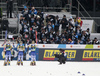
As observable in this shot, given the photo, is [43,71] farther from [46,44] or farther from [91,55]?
[91,55]

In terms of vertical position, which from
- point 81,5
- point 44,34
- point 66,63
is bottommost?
point 66,63

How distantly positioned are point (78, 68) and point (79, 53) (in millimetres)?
3496

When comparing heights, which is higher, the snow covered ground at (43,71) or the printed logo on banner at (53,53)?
the printed logo on banner at (53,53)

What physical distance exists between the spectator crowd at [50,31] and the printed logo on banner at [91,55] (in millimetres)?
1277

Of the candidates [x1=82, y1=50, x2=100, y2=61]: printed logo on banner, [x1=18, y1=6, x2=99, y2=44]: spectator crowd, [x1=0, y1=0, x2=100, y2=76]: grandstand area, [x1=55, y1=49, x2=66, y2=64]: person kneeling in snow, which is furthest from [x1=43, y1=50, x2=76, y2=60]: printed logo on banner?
[x1=55, y1=49, x2=66, y2=64]: person kneeling in snow

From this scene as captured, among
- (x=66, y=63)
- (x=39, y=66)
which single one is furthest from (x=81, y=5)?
(x=39, y=66)

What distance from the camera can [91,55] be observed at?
837 inches

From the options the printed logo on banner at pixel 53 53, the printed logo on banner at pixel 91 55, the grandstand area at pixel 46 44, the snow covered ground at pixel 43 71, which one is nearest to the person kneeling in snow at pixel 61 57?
the grandstand area at pixel 46 44

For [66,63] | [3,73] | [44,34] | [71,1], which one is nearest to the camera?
[3,73]

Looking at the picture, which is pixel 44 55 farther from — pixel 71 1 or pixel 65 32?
pixel 71 1

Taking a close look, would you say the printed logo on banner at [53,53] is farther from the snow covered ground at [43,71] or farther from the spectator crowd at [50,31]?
the snow covered ground at [43,71]

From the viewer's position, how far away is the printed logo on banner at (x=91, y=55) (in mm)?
21188

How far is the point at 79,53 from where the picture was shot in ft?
69.5

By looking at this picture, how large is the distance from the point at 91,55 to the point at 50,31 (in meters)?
3.55
